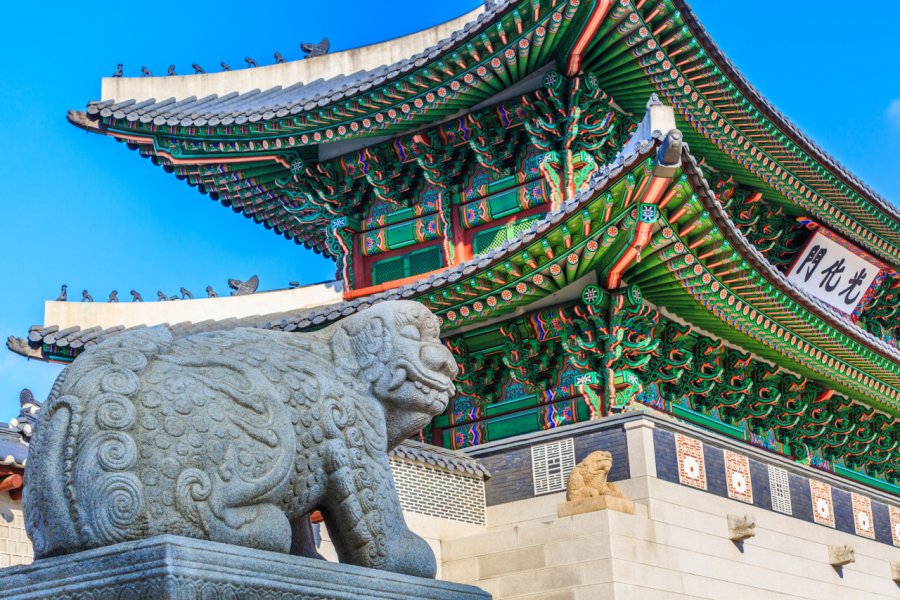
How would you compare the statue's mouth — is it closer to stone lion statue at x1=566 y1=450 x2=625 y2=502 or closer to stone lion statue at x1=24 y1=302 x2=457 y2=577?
stone lion statue at x1=24 y1=302 x2=457 y2=577

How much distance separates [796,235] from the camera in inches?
810

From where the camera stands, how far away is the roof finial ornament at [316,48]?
70.4 feet

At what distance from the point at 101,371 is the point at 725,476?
451 inches

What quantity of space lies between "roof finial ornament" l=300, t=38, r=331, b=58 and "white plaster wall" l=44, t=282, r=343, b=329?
16.0 ft

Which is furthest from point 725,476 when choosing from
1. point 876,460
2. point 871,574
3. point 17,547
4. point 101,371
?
point 101,371

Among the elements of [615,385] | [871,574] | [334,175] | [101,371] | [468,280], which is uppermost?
[334,175]

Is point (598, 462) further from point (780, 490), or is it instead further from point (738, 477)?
point (780, 490)

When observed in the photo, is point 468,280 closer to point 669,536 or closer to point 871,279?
point 669,536

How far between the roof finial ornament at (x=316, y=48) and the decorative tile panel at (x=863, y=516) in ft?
37.4

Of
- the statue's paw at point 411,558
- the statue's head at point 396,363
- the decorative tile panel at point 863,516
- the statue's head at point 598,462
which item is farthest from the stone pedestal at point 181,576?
the decorative tile panel at point 863,516

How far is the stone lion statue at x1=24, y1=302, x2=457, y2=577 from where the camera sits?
4566 millimetres

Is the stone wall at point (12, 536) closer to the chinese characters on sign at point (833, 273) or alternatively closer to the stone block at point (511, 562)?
the stone block at point (511, 562)

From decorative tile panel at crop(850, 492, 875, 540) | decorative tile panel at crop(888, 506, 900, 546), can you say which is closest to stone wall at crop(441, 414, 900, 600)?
decorative tile panel at crop(850, 492, 875, 540)

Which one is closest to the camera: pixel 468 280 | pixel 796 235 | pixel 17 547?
pixel 17 547
